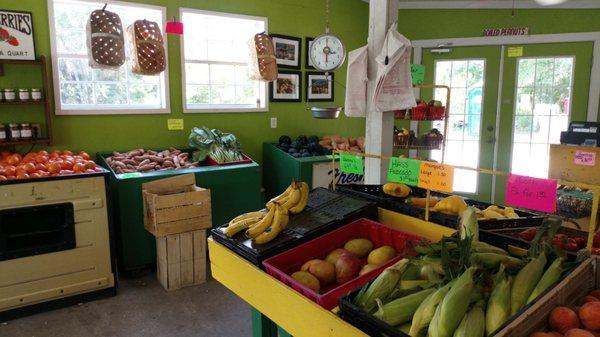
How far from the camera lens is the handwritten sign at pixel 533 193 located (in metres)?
1.53

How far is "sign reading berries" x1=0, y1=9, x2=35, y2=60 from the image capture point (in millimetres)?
3543

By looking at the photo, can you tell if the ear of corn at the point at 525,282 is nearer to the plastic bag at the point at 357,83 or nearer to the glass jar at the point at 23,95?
the plastic bag at the point at 357,83

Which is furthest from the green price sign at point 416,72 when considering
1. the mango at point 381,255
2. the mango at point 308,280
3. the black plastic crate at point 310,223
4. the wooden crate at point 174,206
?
the mango at point 308,280

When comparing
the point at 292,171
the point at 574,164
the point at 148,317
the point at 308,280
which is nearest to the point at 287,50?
the point at 292,171

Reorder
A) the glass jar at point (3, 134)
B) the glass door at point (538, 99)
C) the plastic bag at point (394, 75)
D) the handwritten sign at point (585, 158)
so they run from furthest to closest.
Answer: the glass door at point (538, 99), the glass jar at point (3, 134), the handwritten sign at point (585, 158), the plastic bag at point (394, 75)

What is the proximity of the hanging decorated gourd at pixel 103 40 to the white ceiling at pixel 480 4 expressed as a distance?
155 inches

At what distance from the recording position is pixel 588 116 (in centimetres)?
510

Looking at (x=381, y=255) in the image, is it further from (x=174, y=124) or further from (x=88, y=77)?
(x=88, y=77)

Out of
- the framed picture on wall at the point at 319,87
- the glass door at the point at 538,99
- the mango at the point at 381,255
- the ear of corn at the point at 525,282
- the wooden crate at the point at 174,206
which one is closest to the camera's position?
the ear of corn at the point at 525,282

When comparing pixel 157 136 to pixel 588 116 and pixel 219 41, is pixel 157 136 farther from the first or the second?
pixel 588 116

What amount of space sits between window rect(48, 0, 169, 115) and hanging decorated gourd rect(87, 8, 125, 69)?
0.54 metres

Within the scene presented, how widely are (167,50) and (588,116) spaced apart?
4.84 m

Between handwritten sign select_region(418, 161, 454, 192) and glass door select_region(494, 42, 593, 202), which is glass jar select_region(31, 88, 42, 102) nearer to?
handwritten sign select_region(418, 161, 454, 192)

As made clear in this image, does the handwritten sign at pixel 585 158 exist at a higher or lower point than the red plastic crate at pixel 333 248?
higher
